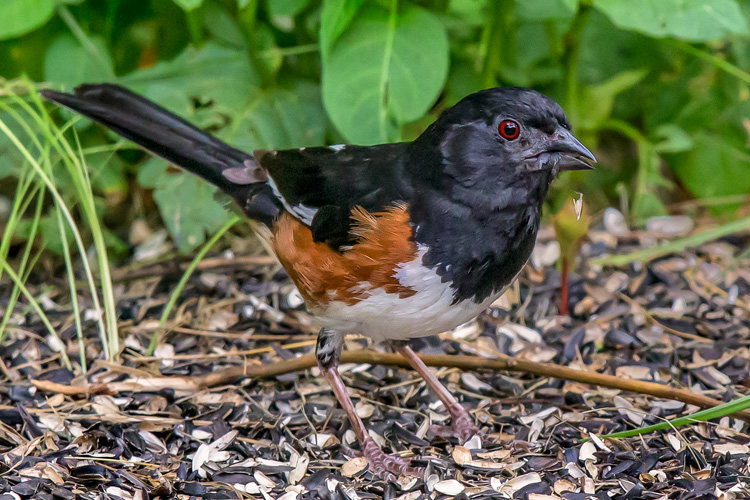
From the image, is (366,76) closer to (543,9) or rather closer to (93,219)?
(543,9)

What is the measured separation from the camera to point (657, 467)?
8.71ft

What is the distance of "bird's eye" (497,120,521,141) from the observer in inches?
98.3

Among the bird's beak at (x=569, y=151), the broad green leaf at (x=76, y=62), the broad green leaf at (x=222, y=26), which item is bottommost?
the broad green leaf at (x=76, y=62)

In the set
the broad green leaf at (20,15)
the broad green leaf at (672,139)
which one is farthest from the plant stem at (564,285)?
the broad green leaf at (20,15)

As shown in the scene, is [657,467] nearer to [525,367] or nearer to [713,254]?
[525,367]

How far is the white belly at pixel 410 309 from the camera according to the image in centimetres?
251

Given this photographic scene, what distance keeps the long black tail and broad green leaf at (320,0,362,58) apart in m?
0.57

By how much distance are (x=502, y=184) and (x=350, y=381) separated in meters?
1.15

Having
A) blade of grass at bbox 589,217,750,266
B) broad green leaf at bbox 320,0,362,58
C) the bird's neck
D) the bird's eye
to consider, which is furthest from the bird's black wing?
blade of grass at bbox 589,217,750,266

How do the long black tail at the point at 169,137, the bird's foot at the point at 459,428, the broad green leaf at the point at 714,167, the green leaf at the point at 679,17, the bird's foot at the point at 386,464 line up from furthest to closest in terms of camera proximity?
1. the broad green leaf at the point at 714,167
2. the green leaf at the point at 679,17
3. the long black tail at the point at 169,137
4. the bird's foot at the point at 459,428
5. the bird's foot at the point at 386,464

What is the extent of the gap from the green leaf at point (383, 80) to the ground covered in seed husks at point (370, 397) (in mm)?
874

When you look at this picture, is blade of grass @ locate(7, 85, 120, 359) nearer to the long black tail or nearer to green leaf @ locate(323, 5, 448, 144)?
the long black tail

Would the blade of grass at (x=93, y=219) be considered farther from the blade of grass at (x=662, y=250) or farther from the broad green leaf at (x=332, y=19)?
the blade of grass at (x=662, y=250)

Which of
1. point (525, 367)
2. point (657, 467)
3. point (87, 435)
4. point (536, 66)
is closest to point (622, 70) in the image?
point (536, 66)
